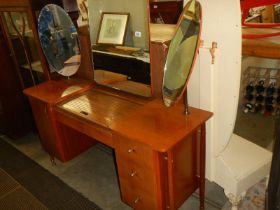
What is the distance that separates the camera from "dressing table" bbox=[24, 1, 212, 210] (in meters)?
1.36

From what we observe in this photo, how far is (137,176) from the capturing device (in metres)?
1.47

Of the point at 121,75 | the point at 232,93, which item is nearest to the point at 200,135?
the point at 232,93

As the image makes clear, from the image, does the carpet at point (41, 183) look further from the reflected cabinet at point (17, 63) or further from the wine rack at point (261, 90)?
the wine rack at point (261, 90)

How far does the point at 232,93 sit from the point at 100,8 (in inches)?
44.1

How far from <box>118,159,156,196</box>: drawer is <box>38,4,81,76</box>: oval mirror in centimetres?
106

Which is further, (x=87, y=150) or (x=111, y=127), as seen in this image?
(x=87, y=150)

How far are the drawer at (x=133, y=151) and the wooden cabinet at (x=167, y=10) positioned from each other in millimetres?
1475

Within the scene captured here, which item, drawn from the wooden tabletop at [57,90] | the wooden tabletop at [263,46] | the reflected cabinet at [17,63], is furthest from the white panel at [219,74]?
the reflected cabinet at [17,63]

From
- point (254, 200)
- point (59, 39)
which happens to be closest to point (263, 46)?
point (254, 200)

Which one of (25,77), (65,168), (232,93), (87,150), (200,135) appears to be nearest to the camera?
(232,93)

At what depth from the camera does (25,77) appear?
2705 millimetres

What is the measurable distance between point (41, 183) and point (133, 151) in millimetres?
1194

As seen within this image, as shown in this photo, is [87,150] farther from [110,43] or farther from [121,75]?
[110,43]

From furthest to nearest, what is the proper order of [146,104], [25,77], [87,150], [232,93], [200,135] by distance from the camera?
[25,77] < [87,150] < [146,104] < [200,135] < [232,93]
